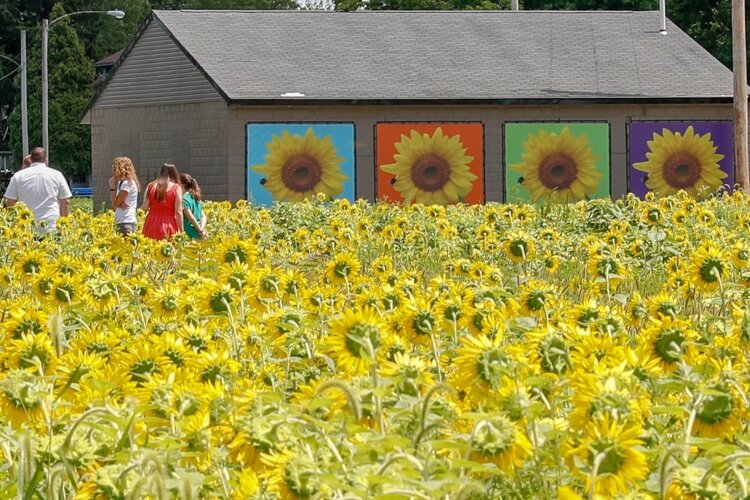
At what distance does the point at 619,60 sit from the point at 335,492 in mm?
33474

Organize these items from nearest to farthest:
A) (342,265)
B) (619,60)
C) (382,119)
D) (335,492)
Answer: (335,492) < (342,265) < (382,119) < (619,60)

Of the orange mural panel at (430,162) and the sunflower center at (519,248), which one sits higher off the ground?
the orange mural panel at (430,162)

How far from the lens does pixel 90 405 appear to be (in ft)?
11.0

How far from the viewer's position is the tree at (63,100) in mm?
71562

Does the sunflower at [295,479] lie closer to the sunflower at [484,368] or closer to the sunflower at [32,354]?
the sunflower at [484,368]

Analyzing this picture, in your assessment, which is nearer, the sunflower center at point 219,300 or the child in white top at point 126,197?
the sunflower center at point 219,300

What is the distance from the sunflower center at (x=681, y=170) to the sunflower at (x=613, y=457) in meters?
31.7

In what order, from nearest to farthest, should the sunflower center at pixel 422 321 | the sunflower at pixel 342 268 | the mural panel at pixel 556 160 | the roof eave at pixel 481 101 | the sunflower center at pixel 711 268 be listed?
the sunflower center at pixel 422 321, the sunflower center at pixel 711 268, the sunflower at pixel 342 268, the roof eave at pixel 481 101, the mural panel at pixel 556 160

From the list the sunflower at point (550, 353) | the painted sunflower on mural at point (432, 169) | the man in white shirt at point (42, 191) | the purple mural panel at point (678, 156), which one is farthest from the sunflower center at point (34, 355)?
the purple mural panel at point (678, 156)

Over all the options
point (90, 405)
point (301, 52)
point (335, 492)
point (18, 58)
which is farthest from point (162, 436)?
point (18, 58)

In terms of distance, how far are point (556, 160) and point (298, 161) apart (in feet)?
18.3

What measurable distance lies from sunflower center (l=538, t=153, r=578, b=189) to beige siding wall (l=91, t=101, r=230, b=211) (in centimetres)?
680

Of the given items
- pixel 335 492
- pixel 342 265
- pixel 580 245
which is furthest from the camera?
pixel 580 245

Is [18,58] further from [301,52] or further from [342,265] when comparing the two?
[342,265]
